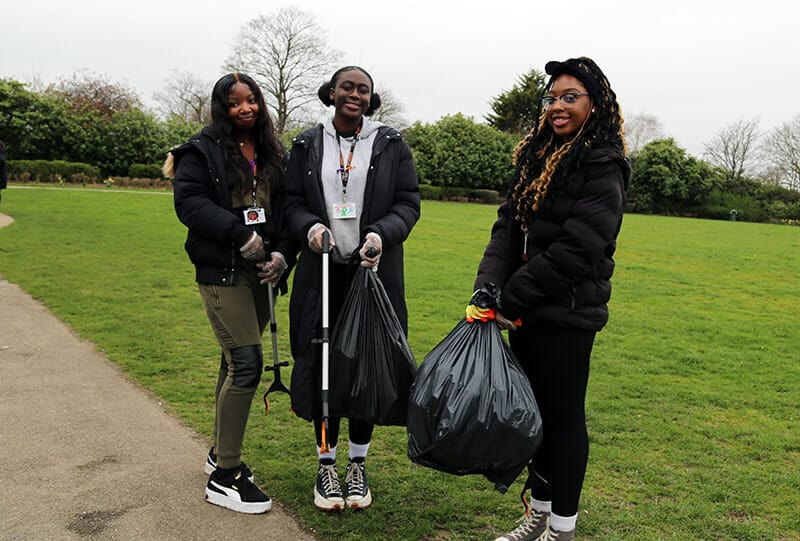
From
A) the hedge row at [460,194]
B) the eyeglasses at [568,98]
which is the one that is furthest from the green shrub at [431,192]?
the eyeglasses at [568,98]

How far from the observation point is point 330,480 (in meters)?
3.68

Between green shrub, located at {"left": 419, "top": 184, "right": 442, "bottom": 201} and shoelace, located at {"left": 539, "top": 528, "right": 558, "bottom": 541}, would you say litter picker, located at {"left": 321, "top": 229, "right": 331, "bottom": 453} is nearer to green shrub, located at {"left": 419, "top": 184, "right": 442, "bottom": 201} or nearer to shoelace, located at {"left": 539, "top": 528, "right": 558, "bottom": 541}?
shoelace, located at {"left": 539, "top": 528, "right": 558, "bottom": 541}

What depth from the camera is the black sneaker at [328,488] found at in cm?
356

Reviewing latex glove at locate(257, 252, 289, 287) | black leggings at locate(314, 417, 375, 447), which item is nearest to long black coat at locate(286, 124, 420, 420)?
latex glove at locate(257, 252, 289, 287)

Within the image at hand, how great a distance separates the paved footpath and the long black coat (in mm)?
732

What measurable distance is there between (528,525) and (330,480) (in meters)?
1.04

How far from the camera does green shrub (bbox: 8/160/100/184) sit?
32.7 m

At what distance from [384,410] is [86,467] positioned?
187cm

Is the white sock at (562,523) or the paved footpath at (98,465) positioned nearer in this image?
the white sock at (562,523)

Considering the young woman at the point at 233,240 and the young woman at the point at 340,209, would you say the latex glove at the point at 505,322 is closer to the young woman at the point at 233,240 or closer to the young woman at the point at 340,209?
the young woman at the point at 340,209

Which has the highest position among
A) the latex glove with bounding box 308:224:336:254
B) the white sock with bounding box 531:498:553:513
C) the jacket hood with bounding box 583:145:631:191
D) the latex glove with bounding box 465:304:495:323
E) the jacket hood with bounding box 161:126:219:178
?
the jacket hood with bounding box 583:145:631:191

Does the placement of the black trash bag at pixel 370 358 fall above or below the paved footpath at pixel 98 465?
above

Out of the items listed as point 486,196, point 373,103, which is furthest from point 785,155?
point 373,103

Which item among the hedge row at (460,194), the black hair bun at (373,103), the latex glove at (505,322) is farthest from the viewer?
the hedge row at (460,194)
